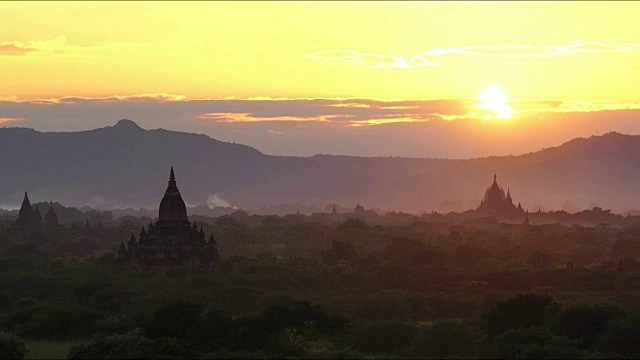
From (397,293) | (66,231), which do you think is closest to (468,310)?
(397,293)

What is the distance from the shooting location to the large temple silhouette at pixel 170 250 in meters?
98.2

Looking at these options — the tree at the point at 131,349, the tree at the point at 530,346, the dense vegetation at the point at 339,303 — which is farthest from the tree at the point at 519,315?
the tree at the point at 131,349

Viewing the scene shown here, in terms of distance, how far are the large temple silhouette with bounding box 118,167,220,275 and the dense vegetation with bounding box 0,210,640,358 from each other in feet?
8.13

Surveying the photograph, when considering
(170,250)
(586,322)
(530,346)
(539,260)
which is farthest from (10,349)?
(539,260)

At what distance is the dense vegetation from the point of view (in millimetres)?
54469

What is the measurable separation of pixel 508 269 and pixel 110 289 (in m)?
39.7

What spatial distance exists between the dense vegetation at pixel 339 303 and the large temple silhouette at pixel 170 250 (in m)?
2.48

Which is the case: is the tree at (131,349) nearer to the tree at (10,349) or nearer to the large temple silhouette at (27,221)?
the tree at (10,349)

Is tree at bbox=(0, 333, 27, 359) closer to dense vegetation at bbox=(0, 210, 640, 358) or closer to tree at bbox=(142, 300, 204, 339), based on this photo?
dense vegetation at bbox=(0, 210, 640, 358)

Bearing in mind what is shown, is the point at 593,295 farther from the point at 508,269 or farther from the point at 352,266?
the point at 352,266

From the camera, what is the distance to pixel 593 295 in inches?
3462

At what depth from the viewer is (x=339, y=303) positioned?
80.8 meters

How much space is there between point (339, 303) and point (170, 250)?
2332 centimetres

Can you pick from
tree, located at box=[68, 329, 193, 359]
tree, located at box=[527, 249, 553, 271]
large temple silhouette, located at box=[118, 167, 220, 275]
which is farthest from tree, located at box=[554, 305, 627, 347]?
tree, located at box=[527, 249, 553, 271]
